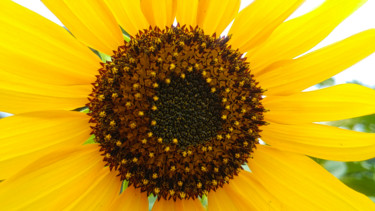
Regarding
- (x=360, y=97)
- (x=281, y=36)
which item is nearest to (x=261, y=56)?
(x=281, y=36)

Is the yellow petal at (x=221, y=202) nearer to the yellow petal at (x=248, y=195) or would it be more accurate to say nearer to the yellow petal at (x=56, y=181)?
the yellow petal at (x=248, y=195)

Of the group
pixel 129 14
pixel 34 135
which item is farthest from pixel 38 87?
pixel 129 14

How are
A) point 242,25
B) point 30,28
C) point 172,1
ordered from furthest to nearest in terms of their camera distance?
point 242,25, point 172,1, point 30,28

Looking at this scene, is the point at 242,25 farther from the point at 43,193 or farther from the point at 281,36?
the point at 43,193

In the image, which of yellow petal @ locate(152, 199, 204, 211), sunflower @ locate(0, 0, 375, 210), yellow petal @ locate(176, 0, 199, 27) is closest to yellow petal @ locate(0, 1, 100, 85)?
sunflower @ locate(0, 0, 375, 210)

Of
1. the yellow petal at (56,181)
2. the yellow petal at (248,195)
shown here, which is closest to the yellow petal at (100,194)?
the yellow petal at (56,181)

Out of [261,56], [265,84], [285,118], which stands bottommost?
[285,118]
